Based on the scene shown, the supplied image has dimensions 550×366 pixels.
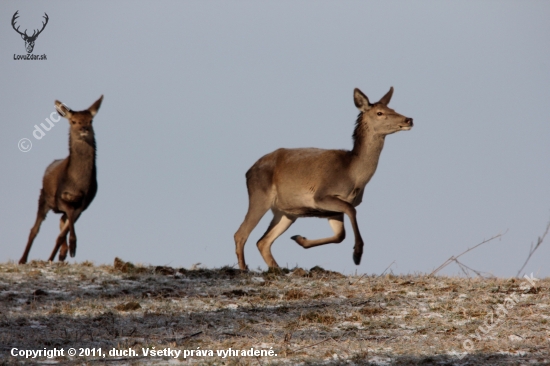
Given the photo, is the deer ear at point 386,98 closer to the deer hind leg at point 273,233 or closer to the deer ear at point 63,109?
the deer hind leg at point 273,233

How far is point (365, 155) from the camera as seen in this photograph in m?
13.0

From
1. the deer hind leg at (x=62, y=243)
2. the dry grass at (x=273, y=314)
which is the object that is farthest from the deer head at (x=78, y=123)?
the dry grass at (x=273, y=314)

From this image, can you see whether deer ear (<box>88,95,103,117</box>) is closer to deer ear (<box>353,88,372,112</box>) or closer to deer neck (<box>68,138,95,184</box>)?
deer neck (<box>68,138,95,184</box>)

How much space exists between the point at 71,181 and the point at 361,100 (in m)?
5.39

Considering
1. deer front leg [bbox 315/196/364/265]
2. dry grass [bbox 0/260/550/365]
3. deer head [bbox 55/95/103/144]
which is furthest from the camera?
deer head [bbox 55/95/103/144]

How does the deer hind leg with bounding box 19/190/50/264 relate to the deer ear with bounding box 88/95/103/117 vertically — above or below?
below

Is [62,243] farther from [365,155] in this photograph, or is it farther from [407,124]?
[407,124]

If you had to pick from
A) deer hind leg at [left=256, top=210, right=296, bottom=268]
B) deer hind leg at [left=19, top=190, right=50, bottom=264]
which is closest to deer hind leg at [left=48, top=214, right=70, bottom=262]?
deer hind leg at [left=19, top=190, right=50, bottom=264]

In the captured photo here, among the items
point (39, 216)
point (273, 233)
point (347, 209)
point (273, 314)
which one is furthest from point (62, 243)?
point (273, 314)

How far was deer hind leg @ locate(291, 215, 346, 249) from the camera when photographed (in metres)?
12.7

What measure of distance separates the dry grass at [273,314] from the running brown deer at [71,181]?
107 inches

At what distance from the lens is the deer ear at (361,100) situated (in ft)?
44.4

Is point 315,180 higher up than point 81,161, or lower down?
lower down

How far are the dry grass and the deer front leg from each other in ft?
3.19
